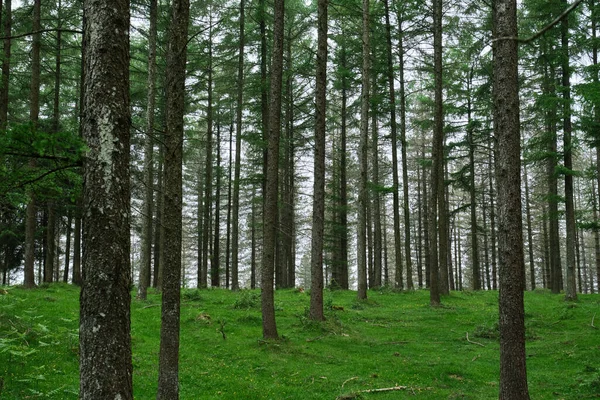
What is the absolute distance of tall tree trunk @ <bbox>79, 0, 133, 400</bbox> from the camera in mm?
3576

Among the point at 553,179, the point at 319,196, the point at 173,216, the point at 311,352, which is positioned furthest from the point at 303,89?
the point at 173,216

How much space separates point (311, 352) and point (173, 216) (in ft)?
18.3

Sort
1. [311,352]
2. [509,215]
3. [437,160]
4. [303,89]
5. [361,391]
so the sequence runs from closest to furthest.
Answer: [509,215] → [361,391] → [311,352] → [437,160] → [303,89]

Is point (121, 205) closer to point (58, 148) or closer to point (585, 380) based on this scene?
point (58, 148)

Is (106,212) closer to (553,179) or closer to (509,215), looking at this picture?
(509,215)

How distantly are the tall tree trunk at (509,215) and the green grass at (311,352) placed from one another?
1736mm

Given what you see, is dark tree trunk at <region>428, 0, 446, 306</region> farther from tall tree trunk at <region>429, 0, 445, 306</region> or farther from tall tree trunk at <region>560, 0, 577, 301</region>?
tall tree trunk at <region>560, 0, 577, 301</region>

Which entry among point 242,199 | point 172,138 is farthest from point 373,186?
point 242,199

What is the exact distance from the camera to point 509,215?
6.61m

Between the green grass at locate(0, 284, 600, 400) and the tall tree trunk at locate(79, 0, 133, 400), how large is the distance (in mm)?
4026

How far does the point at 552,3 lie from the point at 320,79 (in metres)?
13.5

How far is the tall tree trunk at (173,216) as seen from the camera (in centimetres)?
653

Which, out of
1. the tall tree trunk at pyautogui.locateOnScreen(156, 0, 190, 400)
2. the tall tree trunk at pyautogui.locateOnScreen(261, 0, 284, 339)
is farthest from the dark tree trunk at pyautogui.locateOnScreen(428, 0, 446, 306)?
Answer: the tall tree trunk at pyautogui.locateOnScreen(156, 0, 190, 400)

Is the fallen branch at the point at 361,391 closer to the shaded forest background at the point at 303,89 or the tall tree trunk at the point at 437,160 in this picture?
the shaded forest background at the point at 303,89
